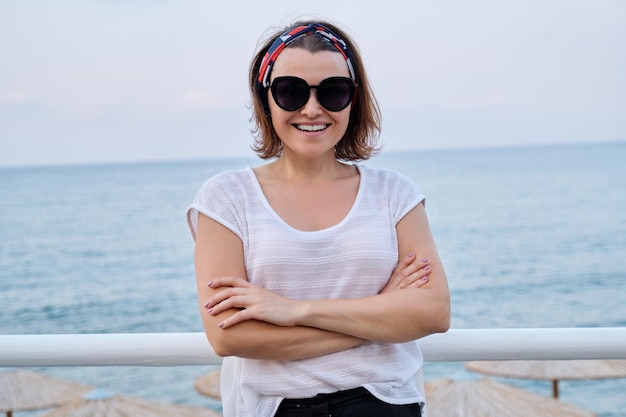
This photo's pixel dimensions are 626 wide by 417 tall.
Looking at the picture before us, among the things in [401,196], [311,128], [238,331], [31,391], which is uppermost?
[311,128]

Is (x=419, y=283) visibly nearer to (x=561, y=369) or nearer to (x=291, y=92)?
(x=291, y=92)

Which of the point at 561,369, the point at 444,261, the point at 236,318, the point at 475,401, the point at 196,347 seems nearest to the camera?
the point at 236,318

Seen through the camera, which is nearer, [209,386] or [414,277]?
[414,277]

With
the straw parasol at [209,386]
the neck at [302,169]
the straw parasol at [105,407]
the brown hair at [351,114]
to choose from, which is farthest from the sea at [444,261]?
the straw parasol at [209,386]

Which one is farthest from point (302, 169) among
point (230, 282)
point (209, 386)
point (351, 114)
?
point (209, 386)

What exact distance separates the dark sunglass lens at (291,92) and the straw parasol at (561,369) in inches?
172

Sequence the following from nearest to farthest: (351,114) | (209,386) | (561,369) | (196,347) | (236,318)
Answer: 1. (236,318)
2. (196,347)
3. (351,114)
4. (561,369)
5. (209,386)

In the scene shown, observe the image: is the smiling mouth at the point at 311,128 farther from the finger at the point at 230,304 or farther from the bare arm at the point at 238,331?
the finger at the point at 230,304

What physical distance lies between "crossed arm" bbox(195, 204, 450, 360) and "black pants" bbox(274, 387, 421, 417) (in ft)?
0.36

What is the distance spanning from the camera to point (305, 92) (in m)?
1.94

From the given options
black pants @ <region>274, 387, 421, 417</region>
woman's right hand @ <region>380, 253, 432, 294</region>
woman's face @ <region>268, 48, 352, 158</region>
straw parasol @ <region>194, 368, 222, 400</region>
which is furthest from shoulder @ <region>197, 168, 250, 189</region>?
straw parasol @ <region>194, 368, 222, 400</region>

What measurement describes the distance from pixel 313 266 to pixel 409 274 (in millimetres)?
245

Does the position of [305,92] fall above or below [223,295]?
above

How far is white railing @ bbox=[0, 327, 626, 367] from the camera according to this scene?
202cm
